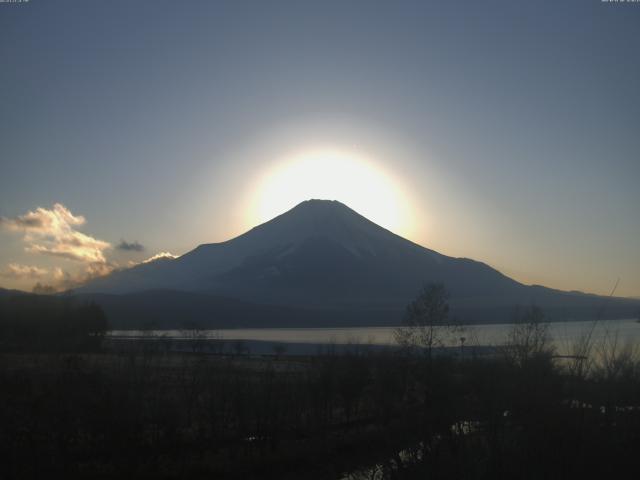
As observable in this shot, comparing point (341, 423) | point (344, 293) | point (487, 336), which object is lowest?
point (341, 423)

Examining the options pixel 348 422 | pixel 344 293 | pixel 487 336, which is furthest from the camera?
pixel 344 293

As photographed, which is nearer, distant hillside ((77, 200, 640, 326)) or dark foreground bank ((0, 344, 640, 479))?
dark foreground bank ((0, 344, 640, 479))

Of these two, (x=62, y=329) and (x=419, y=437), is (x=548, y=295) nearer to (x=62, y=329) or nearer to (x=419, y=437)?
(x=62, y=329)

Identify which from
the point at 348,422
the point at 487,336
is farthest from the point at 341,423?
the point at 487,336

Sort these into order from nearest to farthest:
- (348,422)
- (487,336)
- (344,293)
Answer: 1. (348,422)
2. (487,336)
3. (344,293)

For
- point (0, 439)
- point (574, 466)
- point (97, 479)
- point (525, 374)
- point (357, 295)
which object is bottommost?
point (97, 479)

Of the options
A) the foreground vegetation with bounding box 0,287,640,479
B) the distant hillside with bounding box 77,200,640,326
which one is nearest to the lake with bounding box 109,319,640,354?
the foreground vegetation with bounding box 0,287,640,479

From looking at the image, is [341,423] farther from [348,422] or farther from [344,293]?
[344,293]

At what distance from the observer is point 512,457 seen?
8156 mm

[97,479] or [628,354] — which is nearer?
[628,354]

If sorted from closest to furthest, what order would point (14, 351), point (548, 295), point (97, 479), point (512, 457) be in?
point (512, 457) < point (97, 479) < point (14, 351) < point (548, 295)

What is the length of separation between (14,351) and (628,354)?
125 feet

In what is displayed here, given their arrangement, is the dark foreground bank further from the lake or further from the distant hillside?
the distant hillside

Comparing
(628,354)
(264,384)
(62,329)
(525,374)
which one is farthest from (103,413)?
(62,329)
